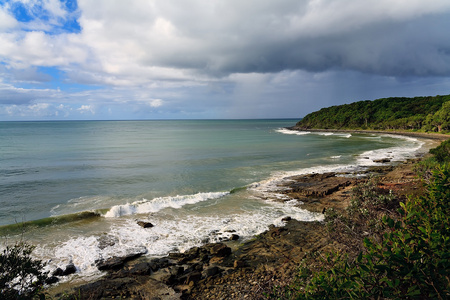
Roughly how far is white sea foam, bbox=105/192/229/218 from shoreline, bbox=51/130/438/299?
6.65m

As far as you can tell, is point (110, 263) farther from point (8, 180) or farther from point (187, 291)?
point (8, 180)

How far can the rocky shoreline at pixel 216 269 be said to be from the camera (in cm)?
848

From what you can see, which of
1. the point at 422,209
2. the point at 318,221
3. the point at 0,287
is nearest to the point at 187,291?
the point at 0,287

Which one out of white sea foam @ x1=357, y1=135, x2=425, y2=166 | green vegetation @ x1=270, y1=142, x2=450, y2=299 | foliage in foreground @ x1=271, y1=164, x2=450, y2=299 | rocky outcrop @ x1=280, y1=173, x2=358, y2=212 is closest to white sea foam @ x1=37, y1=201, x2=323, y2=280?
rocky outcrop @ x1=280, y1=173, x2=358, y2=212

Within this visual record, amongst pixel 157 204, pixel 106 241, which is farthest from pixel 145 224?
pixel 157 204

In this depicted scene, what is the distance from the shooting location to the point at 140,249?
11.8m

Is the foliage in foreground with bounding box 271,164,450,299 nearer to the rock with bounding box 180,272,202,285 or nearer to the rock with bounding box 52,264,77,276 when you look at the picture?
the rock with bounding box 180,272,202,285

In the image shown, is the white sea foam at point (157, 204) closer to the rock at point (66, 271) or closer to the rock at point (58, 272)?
the rock at point (66, 271)

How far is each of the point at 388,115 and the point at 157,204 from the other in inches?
4502

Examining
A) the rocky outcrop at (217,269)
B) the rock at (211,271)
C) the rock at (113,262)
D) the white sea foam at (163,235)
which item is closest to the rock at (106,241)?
the white sea foam at (163,235)

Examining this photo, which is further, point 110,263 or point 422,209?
point 110,263

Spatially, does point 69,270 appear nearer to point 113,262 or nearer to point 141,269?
point 113,262

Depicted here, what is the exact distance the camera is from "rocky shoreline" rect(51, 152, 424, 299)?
8.48 meters

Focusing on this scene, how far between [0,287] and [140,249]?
7206mm
